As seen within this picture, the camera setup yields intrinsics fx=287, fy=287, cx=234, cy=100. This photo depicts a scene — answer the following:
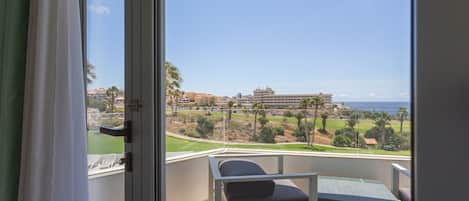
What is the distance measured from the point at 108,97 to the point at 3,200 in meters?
0.50

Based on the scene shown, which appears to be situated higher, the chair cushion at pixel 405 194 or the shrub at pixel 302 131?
the shrub at pixel 302 131

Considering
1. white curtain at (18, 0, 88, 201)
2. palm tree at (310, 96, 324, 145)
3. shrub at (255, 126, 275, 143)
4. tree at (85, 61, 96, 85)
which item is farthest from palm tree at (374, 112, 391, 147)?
tree at (85, 61, 96, 85)

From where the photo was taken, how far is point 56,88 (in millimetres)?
934

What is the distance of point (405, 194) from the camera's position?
34.9 inches

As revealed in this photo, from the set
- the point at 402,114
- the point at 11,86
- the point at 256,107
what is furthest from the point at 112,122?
the point at 402,114

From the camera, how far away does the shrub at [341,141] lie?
1.03m

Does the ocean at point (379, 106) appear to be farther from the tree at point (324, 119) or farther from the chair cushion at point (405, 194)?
the chair cushion at point (405, 194)

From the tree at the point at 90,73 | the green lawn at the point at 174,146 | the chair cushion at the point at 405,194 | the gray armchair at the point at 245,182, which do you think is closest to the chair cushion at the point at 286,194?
the gray armchair at the point at 245,182

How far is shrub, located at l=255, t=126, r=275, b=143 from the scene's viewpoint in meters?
1.27

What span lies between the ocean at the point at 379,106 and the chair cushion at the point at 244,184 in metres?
0.56

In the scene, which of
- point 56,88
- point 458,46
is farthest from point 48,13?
point 458,46

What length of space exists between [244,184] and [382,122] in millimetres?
775

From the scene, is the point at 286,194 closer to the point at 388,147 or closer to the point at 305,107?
the point at 305,107

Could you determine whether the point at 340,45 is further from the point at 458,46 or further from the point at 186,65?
the point at 186,65
